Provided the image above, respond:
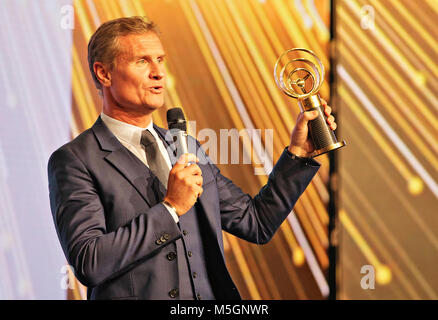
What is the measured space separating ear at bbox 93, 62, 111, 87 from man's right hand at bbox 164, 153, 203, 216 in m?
0.37

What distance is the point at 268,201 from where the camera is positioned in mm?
1586

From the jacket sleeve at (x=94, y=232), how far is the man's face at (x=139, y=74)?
9.3 inches

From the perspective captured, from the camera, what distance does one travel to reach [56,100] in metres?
2.65

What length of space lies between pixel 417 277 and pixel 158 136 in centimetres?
175

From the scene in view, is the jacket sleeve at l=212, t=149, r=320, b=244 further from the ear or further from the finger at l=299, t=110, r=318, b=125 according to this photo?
the ear

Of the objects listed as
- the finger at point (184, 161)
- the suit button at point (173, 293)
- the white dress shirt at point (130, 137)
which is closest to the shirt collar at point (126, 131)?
the white dress shirt at point (130, 137)

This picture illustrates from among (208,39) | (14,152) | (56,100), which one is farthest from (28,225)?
(208,39)

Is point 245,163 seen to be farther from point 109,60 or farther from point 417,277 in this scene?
point 109,60

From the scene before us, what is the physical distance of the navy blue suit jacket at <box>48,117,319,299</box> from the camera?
49.0 inches

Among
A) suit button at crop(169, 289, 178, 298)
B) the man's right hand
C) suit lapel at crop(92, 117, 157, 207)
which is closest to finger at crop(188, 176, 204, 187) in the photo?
the man's right hand

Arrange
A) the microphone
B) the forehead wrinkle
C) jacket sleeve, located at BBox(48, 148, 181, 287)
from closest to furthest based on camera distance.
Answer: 1. jacket sleeve, located at BBox(48, 148, 181, 287)
2. the microphone
3. the forehead wrinkle

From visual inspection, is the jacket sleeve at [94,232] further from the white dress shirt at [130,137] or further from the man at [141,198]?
the white dress shirt at [130,137]

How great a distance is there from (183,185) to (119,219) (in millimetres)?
201
